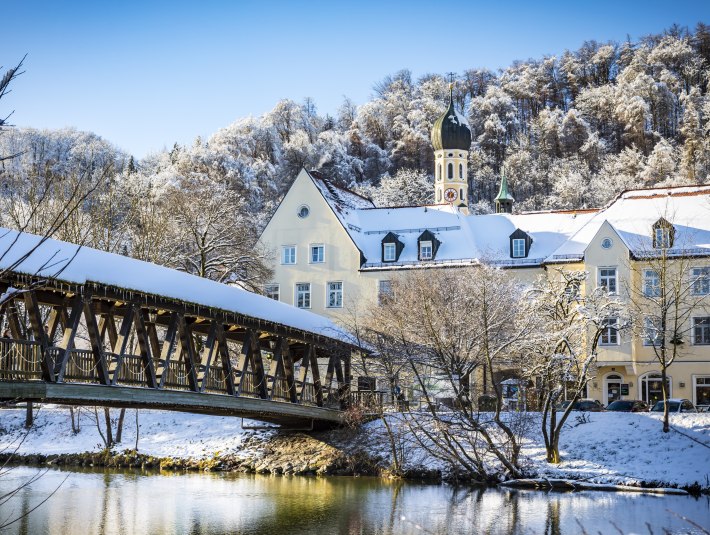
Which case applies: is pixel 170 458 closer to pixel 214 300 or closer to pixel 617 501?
pixel 214 300

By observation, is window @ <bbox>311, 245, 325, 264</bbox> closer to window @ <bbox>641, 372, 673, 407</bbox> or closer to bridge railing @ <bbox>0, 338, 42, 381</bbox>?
window @ <bbox>641, 372, 673, 407</bbox>

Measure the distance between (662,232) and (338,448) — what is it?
57.4 ft

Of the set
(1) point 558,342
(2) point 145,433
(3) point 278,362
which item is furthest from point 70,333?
(2) point 145,433

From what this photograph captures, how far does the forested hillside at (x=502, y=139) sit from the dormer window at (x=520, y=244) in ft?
70.5

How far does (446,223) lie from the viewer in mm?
50688

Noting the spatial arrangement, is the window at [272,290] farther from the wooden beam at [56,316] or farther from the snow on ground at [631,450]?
the wooden beam at [56,316]

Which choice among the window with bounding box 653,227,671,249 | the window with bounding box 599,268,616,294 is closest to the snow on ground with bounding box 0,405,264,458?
the window with bounding box 599,268,616,294

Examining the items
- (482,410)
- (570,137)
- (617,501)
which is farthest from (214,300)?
(570,137)

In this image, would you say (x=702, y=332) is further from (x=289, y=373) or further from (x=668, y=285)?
(x=289, y=373)

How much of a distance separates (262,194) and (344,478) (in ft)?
176

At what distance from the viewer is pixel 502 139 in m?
108

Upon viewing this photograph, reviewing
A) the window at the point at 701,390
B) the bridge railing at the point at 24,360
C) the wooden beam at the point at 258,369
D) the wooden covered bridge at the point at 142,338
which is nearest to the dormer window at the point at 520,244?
the window at the point at 701,390

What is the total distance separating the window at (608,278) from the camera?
43594 mm

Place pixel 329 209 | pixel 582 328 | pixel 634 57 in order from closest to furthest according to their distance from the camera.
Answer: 1. pixel 582 328
2. pixel 329 209
3. pixel 634 57
